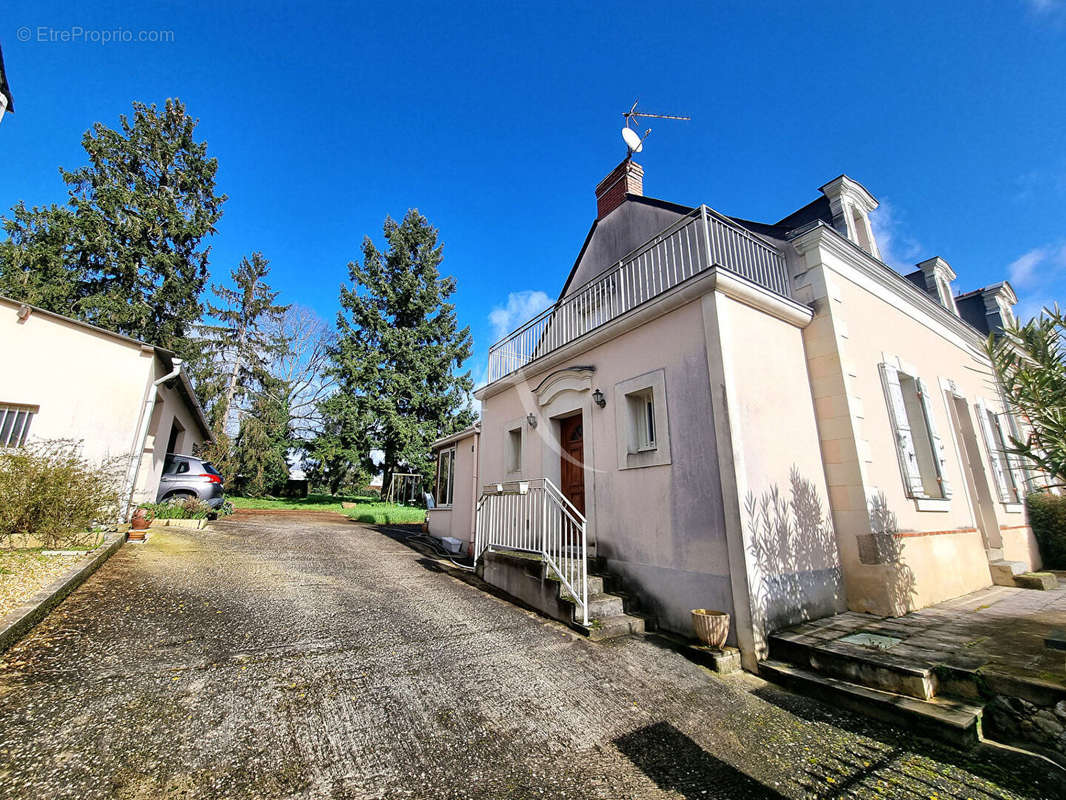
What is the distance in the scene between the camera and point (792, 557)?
14.8ft

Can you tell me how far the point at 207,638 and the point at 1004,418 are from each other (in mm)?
14727

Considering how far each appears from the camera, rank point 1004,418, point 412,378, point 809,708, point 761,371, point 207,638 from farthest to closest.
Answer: point 412,378 → point 1004,418 → point 761,371 → point 207,638 → point 809,708

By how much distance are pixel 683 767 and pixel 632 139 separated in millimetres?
11026

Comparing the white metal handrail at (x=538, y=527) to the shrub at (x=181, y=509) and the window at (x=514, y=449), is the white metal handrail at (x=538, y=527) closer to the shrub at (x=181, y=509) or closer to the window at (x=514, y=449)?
the window at (x=514, y=449)

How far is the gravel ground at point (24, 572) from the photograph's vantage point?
371 centimetres

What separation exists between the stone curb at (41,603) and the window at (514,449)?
5.77 metres

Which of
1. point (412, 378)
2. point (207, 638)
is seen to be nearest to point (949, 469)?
point (207, 638)

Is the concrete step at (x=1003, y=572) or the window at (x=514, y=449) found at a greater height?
the window at (x=514, y=449)

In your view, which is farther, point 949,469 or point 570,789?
point 949,469

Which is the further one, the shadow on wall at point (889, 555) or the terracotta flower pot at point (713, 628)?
the shadow on wall at point (889, 555)

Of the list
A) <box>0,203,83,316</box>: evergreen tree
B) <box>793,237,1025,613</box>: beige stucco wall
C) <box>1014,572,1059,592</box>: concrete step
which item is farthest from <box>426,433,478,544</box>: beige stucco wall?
<box>0,203,83,316</box>: evergreen tree

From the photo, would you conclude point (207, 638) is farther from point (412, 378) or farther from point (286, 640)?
point (412, 378)

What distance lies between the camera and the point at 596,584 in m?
5.07

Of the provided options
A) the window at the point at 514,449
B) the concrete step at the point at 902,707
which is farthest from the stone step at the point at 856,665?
the window at the point at 514,449
